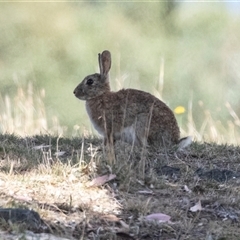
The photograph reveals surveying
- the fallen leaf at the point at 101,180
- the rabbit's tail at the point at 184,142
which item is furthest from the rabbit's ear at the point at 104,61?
the fallen leaf at the point at 101,180

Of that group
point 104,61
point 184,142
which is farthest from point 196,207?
point 104,61

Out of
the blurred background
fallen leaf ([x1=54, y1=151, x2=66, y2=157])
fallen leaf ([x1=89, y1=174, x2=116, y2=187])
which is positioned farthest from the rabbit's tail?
the blurred background

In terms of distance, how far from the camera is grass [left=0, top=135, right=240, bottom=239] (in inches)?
153

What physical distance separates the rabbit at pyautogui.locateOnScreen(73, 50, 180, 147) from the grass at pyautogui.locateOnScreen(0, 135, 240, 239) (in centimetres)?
46

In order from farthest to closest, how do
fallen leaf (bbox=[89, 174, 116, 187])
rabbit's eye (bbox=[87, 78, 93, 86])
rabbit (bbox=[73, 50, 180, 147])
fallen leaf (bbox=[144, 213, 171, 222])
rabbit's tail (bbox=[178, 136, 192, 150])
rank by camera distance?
rabbit's eye (bbox=[87, 78, 93, 86])
rabbit (bbox=[73, 50, 180, 147])
rabbit's tail (bbox=[178, 136, 192, 150])
fallen leaf (bbox=[89, 174, 116, 187])
fallen leaf (bbox=[144, 213, 171, 222])

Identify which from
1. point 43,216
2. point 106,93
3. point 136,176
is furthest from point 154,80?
point 43,216

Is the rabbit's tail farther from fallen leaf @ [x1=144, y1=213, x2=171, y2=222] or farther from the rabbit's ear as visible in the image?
fallen leaf @ [x1=144, y1=213, x2=171, y2=222]

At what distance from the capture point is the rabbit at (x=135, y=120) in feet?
20.7

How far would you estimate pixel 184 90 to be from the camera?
1778 centimetres

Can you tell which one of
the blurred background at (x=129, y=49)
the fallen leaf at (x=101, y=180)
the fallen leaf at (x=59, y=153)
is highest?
the fallen leaf at (x=101, y=180)

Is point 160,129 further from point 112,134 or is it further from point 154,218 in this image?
point 154,218

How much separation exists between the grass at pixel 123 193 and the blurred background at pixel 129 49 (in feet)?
35.4

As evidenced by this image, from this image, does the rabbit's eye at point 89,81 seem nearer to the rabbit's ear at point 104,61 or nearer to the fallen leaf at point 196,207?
the rabbit's ear at point 104,61

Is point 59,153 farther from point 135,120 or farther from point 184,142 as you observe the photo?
point 184,142
